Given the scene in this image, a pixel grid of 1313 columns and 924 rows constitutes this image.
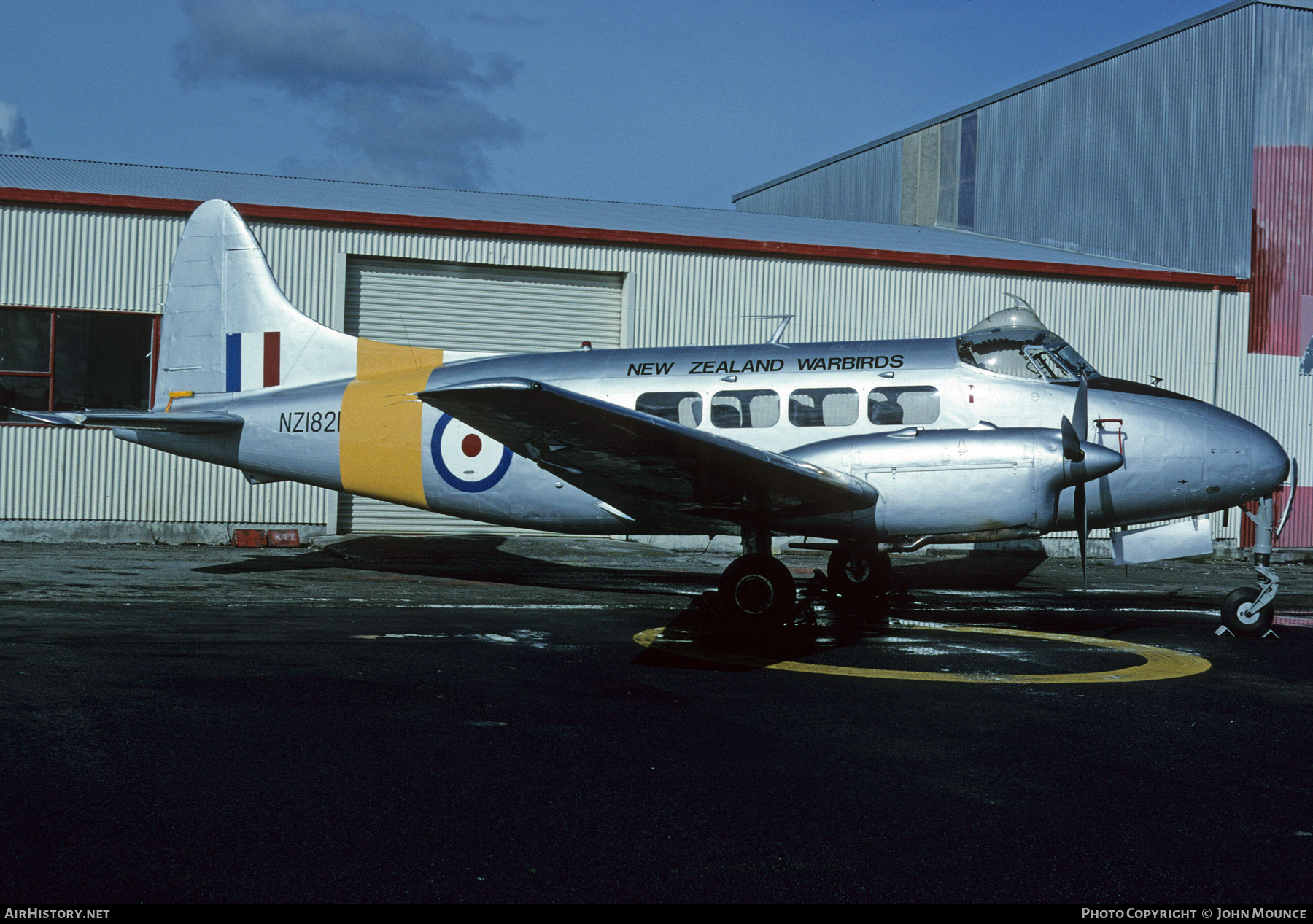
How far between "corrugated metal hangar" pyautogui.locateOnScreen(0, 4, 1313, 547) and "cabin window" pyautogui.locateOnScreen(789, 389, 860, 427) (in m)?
8.80

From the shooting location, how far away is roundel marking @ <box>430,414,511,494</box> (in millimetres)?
11781

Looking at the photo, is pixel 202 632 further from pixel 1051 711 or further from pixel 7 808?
pixel 1051 711

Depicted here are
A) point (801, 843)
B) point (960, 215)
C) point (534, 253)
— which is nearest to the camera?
point (801, 843)

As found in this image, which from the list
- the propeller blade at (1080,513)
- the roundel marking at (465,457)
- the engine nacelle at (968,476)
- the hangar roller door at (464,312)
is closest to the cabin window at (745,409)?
the engine nacelle at (968,476)

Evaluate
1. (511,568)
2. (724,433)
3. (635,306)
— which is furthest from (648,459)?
(635,306)

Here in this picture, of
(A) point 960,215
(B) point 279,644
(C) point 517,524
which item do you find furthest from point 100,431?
(A) point 960,215

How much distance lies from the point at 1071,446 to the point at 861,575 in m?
3.74

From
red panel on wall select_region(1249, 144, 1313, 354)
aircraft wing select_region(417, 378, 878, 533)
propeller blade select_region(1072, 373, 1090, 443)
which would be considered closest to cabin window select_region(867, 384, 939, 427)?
propeller blade select_region(1072, 373, 1090, 443)

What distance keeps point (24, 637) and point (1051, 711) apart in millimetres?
7964

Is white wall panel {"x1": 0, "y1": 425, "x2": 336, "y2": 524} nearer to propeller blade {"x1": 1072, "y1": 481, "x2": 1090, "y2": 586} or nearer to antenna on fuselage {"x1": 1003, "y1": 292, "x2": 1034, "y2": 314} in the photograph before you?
antenna on fuselage {"x1": 1003, "y1": 292, "x2": 1034, "y2": 314}

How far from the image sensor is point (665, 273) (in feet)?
65.3

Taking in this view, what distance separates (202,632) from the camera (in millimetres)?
9031

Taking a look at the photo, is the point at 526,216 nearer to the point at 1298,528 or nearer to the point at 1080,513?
the point at 1080,513

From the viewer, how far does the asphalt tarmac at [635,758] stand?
3.92 meters
